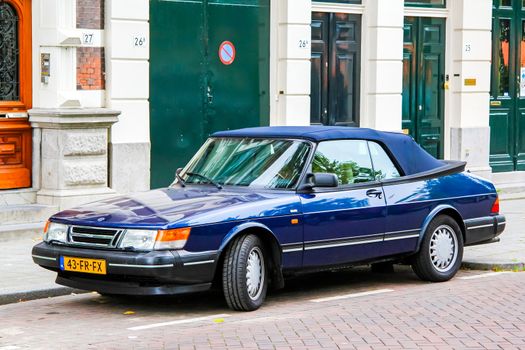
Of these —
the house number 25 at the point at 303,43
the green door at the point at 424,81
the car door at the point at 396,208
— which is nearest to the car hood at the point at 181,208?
the car door at the point at 396,208

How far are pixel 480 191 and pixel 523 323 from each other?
300 cm

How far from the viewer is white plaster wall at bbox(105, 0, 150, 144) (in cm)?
1648

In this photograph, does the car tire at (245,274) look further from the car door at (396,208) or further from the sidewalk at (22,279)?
the sidewalk at (22,279)

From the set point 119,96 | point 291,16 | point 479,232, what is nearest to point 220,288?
point 479,232

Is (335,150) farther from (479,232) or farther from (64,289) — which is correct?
(64,289)

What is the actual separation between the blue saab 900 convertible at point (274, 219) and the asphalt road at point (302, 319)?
0.95 ft

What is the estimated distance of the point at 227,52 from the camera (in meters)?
18.2

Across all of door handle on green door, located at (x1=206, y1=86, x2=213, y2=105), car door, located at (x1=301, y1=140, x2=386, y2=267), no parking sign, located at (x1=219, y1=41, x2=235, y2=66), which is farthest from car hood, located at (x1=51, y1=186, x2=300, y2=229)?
no parking sign, located at (x1=219, y1=41, x2=235, y2=66)

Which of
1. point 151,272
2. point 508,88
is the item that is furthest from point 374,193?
point 508,88

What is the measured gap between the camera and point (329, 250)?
11.1m

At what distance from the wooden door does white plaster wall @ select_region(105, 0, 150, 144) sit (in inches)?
44.5

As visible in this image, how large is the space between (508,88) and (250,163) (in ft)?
40.9

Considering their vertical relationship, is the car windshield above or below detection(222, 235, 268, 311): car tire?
above

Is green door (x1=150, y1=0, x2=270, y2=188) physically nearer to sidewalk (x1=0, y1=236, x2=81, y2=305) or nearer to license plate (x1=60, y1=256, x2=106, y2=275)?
sidewalk (x1=0, y1=236, x2=81, y2=305)
